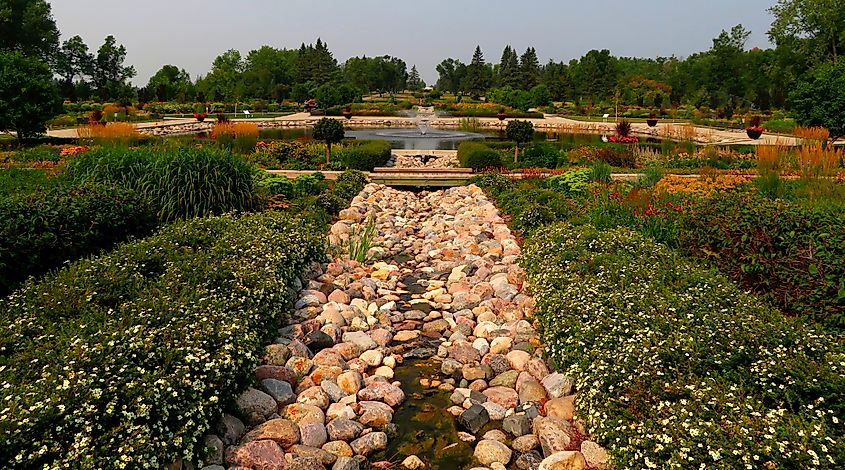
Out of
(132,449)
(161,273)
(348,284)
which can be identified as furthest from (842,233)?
(161,273)

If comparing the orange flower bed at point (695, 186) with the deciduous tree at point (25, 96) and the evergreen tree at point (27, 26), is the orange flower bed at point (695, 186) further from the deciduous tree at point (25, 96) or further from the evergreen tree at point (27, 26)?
the evergreen tree at point (27, 26)

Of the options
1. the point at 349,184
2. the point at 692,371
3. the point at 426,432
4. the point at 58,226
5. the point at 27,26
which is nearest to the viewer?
the point at 692,371

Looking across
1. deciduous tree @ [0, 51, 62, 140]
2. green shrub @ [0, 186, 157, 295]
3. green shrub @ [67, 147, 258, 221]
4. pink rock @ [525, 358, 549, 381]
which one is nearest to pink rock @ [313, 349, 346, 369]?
pink rock @ [525, 358, 549, 381]

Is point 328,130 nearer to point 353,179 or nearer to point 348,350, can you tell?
point 353,179

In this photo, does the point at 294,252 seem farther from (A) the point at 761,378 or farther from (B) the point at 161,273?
(A) the point at 761,378

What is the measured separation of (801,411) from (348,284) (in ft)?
15.3

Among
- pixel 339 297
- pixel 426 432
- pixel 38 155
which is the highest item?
pixel 38 155

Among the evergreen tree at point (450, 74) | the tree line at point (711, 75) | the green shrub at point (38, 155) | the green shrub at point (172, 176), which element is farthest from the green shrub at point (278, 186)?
the evergreen tree at point (450, 74)

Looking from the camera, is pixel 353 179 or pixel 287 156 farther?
pixel 287 156

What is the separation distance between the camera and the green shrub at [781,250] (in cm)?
441

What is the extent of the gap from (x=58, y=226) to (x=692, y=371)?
5198 mm

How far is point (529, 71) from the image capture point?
67.6m

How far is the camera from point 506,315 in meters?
5.76

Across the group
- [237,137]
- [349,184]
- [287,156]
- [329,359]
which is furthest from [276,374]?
[237,137]
